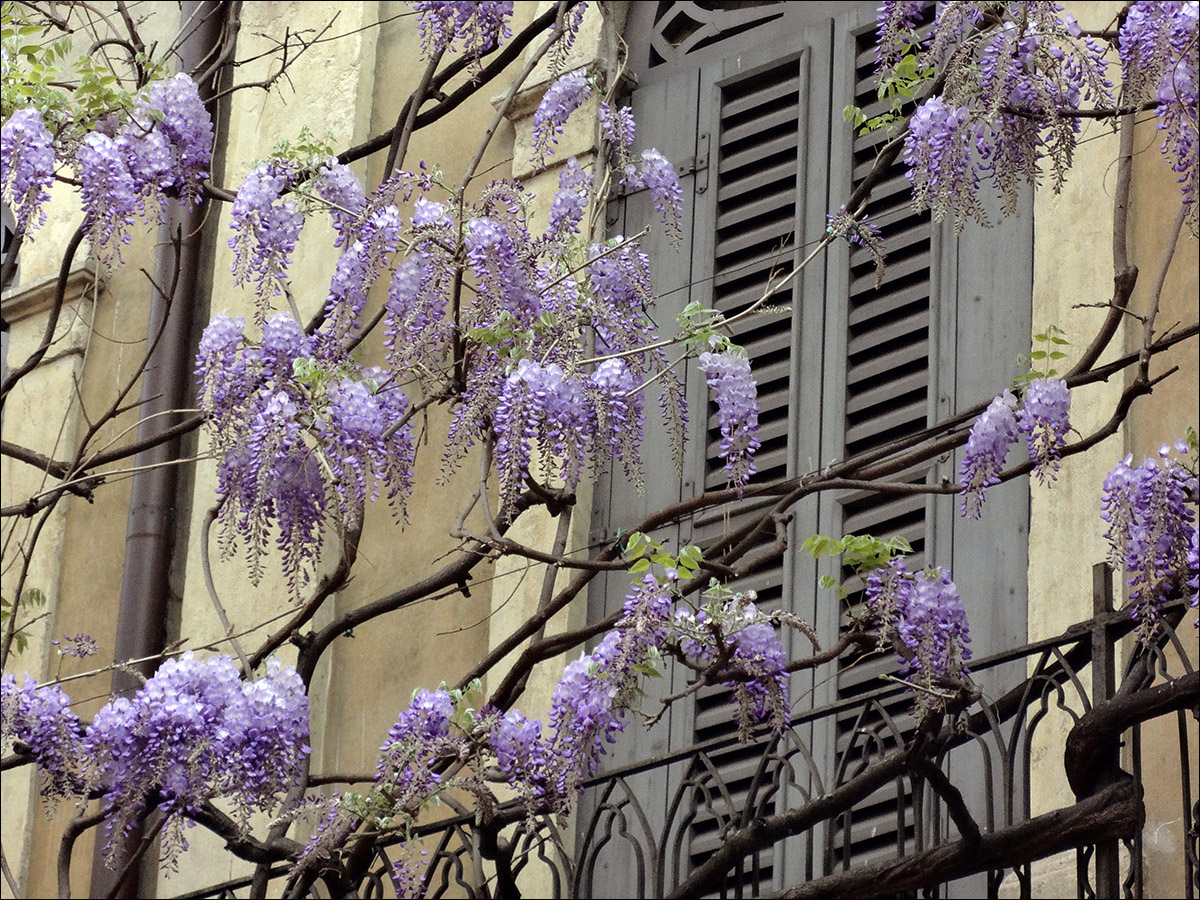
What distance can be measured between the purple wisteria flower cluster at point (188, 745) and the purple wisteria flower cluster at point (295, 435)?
13.6 inches

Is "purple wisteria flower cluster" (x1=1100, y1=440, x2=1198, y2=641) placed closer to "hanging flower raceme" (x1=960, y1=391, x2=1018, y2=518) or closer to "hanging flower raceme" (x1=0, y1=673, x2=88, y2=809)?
"hanging flower raceme" (x1=960, y1=391, x2=1018, y2=518)

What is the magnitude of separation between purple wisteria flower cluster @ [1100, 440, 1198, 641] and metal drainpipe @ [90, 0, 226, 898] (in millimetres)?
4419

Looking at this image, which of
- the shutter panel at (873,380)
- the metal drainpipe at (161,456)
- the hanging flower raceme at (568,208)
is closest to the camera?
the shutter panel at (873,380)

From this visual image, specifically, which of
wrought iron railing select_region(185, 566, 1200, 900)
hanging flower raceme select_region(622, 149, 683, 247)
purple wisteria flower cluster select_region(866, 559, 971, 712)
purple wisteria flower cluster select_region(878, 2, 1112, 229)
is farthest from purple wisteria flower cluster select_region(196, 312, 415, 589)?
purple wisteria flower cluster select_region(878, 2, 1112, 229)

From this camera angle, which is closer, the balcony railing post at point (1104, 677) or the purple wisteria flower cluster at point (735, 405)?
the balcony railing post at point (1104, 677)

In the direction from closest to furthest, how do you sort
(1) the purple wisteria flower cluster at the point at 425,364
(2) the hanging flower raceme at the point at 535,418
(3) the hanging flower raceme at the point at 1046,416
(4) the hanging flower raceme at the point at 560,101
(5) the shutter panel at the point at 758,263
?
1. (3) the hanging flower raceme at the point at 1046,416
2. (2) the hanging flower raceme at the point at 535,418
3. (1) the purple wisteria flower cluster at the point at 425,364
4. (5) the shutter panel at the point at 758,263
5. (4) the hanging flower raceme at the point at 560,101

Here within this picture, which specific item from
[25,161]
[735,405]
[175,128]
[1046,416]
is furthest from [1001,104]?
[25,161]

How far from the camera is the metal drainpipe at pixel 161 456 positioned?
9.18 m

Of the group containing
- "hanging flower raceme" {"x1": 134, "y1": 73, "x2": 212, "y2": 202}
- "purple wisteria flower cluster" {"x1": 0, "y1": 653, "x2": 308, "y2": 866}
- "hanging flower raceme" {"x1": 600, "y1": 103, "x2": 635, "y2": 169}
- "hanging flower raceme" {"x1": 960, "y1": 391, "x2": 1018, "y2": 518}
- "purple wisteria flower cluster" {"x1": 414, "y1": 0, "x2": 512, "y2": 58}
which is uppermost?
"purple wisteria flower cluster" {"x1": 414, "y1": 0, "x2": 512, "y2": 58}

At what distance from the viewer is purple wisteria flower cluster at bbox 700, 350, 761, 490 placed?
249 inches

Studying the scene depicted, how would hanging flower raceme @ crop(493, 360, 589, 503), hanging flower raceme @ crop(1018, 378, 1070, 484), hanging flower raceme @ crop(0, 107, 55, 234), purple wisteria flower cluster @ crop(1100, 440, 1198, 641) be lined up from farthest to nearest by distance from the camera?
hanging flower raceme @ crop(0, 107, 55, 234), hanging flower raceme @ crop(493, 360, 589, 503), hanging flower raceme @ crop(1018, 378, 1070, 484), purple wisteria flower cluster @ crop(1100, 440, 1198, 641)

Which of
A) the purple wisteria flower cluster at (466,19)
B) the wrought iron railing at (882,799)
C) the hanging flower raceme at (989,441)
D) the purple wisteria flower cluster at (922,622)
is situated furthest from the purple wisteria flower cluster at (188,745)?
the purple wisteria flower cluster at (466,19)

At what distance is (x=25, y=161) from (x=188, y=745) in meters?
1.91

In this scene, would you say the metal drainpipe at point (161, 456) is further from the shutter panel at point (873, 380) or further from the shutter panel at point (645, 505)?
the shutter panel at point (873, 380)
